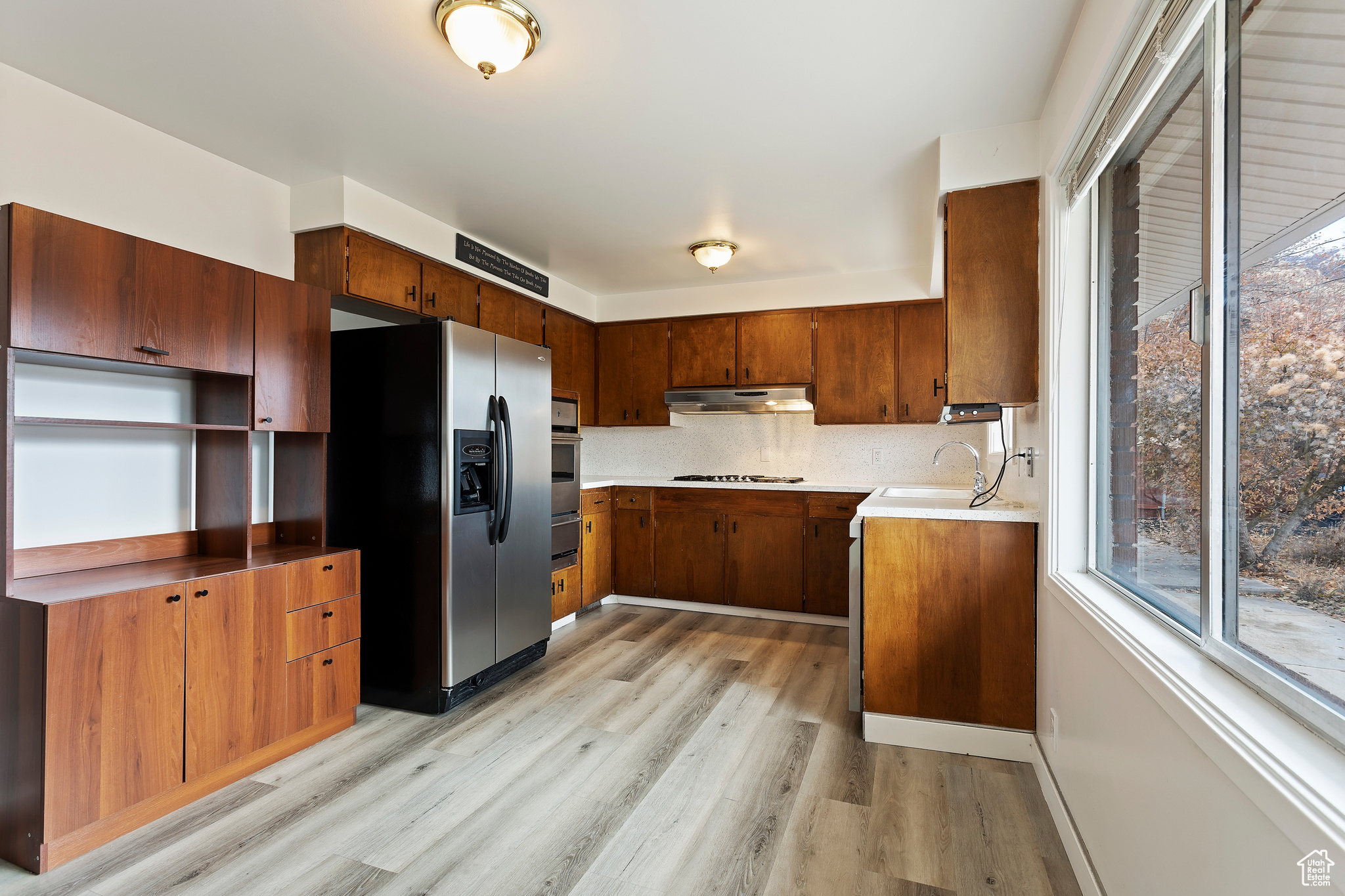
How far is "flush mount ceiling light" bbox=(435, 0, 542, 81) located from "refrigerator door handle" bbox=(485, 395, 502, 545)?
159cm

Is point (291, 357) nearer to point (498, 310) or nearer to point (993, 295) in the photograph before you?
point (498, 310)

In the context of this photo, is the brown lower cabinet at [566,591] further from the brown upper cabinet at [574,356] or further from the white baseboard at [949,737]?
the white baseboard at [949,737]

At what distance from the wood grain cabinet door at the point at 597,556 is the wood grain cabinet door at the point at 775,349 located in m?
1.51

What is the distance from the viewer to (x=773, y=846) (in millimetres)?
1970

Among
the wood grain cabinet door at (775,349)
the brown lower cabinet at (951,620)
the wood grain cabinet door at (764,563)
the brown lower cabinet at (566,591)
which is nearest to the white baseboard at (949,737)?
the brown lower cabinet at (951,620)

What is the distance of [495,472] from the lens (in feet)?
10.6

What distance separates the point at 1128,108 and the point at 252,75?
8.82ft

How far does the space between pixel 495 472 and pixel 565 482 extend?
101 centimetres

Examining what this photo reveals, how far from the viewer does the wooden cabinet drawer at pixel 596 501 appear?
4.67m

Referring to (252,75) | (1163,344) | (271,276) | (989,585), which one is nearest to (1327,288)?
(1163,344)

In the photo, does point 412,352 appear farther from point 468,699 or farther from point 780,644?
point 780,644

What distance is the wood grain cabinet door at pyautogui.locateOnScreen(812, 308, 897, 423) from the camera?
15.4 feet

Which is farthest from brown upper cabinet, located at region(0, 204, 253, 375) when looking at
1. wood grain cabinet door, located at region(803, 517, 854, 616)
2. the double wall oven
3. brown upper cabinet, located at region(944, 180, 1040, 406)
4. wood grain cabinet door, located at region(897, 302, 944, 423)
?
wood grain cabinet door, located at region(897, 302, 944, 423)

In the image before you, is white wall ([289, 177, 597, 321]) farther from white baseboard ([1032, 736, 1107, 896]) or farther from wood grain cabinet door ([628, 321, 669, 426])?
white baseboard ([1032, 736, 1107, 896])
